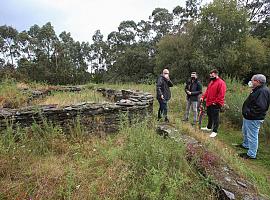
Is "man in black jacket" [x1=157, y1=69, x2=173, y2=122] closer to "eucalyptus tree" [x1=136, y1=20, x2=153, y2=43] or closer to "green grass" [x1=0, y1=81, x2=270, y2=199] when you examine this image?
"green grass" [x1=0, y1=81, x2=270, y2=199]

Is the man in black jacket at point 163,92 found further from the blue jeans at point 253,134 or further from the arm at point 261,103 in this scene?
the arm at point 261,103

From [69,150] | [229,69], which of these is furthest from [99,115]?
[229,69]

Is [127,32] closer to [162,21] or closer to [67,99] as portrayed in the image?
[162,21]

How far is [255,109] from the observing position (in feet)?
18.1

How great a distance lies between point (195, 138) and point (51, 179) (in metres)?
3.32

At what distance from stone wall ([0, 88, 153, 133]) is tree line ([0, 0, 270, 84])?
8893 millimetres

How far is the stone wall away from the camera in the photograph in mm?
5335

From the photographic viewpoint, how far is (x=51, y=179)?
12.6ft

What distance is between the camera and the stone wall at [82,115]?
5335 mm

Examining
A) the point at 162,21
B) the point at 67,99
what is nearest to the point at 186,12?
the point at 162,21

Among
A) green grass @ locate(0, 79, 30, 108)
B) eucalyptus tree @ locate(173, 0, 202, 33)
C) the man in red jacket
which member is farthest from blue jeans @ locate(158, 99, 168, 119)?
eucalyptus tree @ locate(173, 0, 202, 33)

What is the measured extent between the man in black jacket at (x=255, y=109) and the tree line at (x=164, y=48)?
1209 centimetres

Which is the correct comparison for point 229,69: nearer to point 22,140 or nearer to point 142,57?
point 142,57

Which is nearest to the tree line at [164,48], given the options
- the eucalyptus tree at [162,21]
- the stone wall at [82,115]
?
the eucalyptus tree at [162,21]
